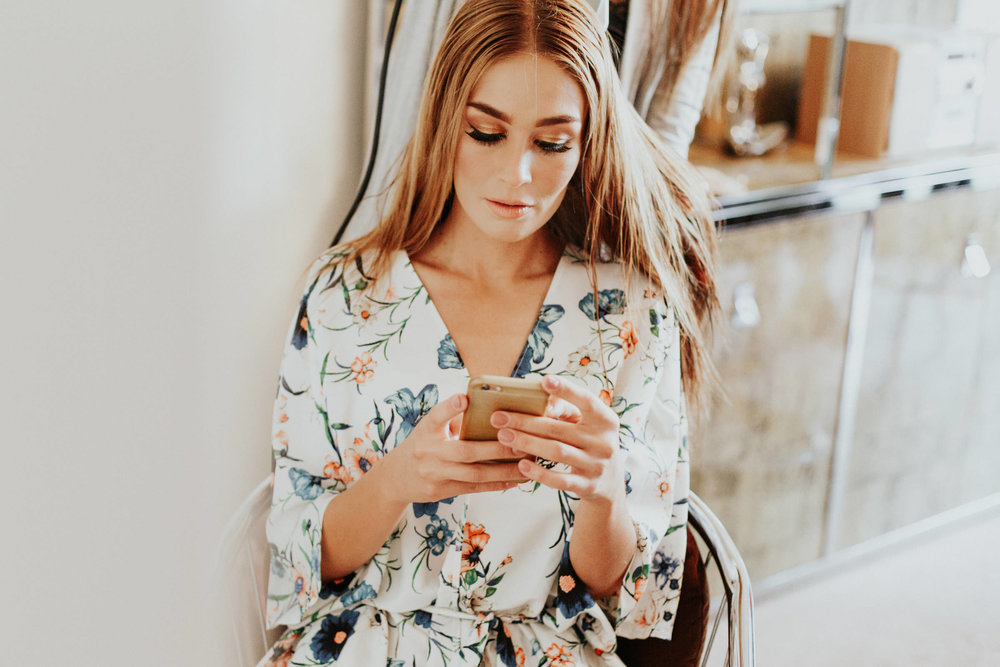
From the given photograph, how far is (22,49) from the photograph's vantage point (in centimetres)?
30

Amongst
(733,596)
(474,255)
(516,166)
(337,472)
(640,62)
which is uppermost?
(640,62)

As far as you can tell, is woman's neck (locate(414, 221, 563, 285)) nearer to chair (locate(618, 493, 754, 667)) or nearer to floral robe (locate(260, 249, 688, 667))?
floral robe (locate(260, 249, 688, 667))

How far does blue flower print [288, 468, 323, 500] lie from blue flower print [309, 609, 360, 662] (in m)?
0.14

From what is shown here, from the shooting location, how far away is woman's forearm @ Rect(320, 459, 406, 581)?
38.2 inches

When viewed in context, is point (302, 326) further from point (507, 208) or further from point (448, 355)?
point (507, 208)

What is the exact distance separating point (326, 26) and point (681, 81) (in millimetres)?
468

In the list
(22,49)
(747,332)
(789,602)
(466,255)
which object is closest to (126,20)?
(22,49)

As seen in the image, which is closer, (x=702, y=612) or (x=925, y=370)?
(x=702, y=612)

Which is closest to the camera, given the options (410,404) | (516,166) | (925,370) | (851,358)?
(516,166)

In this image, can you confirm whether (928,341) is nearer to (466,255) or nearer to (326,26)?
(466,255)

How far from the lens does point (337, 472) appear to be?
1.08 metres

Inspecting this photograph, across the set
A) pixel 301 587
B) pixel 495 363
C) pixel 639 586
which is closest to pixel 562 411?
pixel 495 363

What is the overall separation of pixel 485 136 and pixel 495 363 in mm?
264

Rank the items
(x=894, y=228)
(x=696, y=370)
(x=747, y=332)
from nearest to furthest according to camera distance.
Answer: (x=696, y=370) → (x=747, y=332) → (x=894, y=228)
